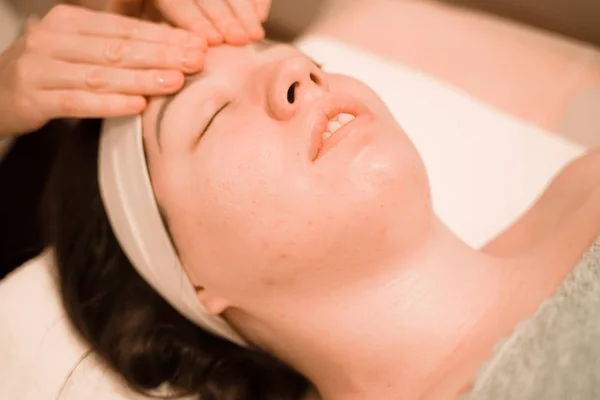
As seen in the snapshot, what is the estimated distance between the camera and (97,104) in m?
0.90

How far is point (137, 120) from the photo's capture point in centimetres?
93

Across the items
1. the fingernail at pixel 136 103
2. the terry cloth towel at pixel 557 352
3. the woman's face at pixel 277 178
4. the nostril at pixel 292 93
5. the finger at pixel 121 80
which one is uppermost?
the finger at pixel 121 80

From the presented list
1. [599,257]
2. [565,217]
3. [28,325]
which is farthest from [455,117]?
[28,325]

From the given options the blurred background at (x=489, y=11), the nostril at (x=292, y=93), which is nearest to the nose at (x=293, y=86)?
the nostril at (x=292, y=93)

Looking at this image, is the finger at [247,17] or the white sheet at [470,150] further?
the white sheet at [470,150]

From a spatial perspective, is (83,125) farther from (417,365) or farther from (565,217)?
(565,217)

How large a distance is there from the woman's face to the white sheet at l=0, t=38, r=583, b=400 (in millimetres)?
330

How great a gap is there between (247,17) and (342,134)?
260 mm

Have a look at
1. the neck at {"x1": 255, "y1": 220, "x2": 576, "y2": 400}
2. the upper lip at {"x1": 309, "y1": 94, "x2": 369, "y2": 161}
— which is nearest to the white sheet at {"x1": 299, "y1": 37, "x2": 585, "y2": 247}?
the neck at {"x1": 255, "y1": 220, "x2": 576, "y2": 400}

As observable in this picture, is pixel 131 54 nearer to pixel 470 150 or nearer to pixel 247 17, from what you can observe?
pixel 247 17

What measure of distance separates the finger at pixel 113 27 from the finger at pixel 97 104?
0.30 ft

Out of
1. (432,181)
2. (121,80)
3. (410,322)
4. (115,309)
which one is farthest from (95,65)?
(432,181)

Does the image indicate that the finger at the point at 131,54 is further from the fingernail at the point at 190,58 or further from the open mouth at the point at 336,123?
the open mouth at the point at 336,123

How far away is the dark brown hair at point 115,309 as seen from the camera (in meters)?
1.05
